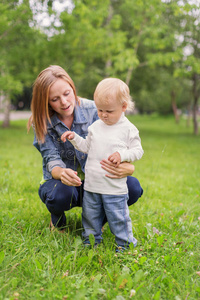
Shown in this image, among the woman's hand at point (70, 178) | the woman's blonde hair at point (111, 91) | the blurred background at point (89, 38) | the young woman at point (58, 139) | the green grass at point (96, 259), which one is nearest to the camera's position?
the green grass at point (96, 259)

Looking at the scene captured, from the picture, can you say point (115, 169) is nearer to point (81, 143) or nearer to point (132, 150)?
point (132, 150)

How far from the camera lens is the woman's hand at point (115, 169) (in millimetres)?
2199

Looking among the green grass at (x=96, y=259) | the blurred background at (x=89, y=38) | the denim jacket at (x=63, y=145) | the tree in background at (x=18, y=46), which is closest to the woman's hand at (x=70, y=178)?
the denim jacket at (x=63, y=145)

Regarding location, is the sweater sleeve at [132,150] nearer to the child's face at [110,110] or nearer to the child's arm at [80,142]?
the child's face at [110,110]

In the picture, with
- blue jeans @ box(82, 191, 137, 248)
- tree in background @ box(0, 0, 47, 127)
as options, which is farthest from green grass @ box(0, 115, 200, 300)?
tree in background @ box(0, 0, 47, 127)

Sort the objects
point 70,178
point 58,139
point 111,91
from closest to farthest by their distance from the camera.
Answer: point 111,91 → point 70,178 → point 58,139

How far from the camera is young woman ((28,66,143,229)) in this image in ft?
7.96

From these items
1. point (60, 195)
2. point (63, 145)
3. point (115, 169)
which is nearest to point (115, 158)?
point (115, 169)

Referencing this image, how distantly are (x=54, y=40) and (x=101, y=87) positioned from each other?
10819mm

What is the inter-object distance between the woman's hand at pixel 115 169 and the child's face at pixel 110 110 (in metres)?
0.30

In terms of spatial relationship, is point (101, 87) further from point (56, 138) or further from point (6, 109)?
point (6, 109)

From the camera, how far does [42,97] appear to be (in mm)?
2445

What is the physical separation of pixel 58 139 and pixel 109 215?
0.84 meters

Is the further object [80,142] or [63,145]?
[63,145]
